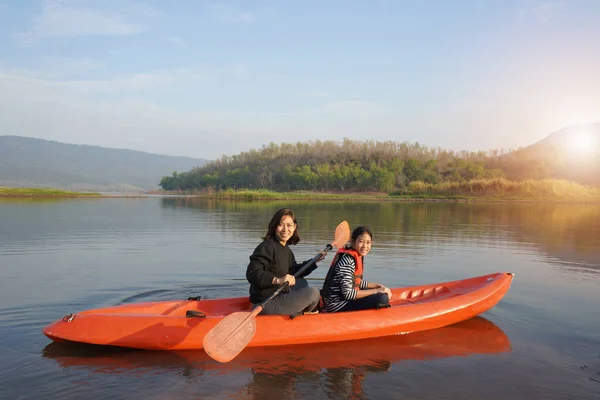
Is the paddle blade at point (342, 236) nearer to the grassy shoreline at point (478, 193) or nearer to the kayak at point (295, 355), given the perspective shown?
the kayak at point (295, 355)

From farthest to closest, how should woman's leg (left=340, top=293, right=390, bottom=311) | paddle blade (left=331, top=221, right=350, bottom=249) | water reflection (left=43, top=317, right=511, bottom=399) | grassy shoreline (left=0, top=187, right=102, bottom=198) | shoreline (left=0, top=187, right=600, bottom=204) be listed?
grassy shoreline (left=0, top=187, right=102, bottom=198), shoreline (left=0, top=187, right=600, bottom=204), paddle blade (left=331, top=221, right=350, bottom=249), woman's leg (left=340, top=293, right=390, bottom=311), water reflection (left=43, top=317, right=511, bottom=399)

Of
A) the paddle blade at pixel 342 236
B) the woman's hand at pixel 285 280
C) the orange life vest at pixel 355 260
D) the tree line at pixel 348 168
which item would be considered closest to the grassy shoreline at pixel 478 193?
the tree line at pixel 348 168

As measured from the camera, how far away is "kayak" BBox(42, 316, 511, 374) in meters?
5.40

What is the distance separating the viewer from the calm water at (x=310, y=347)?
16.1ft

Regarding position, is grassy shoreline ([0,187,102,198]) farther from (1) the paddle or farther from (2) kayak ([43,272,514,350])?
(1) the paddle

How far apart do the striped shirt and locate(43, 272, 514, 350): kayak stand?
237 mm

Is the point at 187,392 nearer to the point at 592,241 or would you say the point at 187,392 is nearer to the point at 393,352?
the point at 393,352

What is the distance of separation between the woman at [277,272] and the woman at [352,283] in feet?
0.74

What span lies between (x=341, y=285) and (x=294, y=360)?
1.13 metres

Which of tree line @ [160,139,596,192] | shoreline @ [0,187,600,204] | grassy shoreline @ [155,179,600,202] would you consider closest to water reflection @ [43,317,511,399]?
shoreline @ [0,187,600,204]

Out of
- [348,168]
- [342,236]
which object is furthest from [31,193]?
[342,236]

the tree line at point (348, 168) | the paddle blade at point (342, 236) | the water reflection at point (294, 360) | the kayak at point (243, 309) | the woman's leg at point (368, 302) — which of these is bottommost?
the water reflection at point (294, 360)

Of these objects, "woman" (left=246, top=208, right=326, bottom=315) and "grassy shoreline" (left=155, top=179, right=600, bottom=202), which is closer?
"woman" (left=246, top=208, right=326, bottom=315)

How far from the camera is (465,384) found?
5035 millimetres
